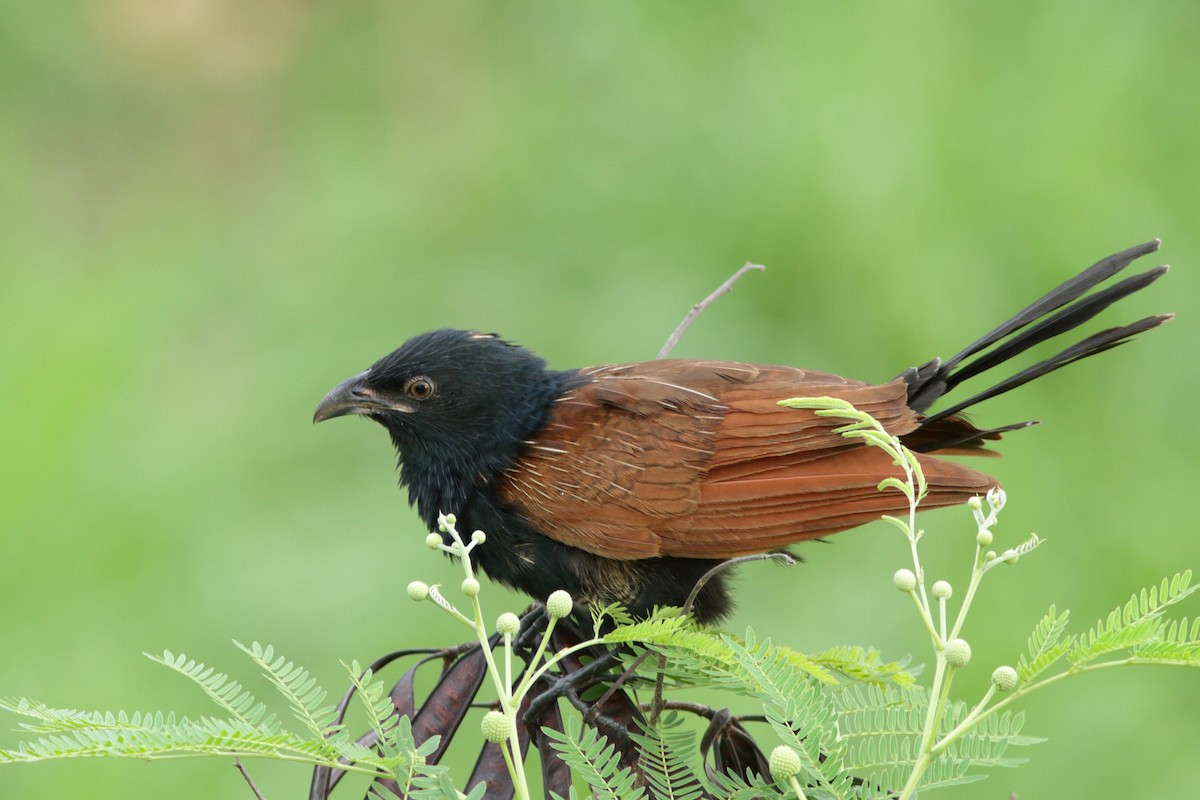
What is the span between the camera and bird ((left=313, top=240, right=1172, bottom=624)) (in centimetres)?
196

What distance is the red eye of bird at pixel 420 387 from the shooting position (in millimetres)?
2225

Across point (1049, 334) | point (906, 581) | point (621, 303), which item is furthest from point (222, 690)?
point (621, 303)

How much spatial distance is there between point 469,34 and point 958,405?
4.38m

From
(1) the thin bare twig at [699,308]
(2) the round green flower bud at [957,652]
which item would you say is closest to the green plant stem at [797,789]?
(2) the round green flower bud at [957,652]

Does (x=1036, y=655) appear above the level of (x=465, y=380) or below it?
below

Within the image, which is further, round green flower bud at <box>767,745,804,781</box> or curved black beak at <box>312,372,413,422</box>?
curved black beak at <box>312,372,413,422</box>

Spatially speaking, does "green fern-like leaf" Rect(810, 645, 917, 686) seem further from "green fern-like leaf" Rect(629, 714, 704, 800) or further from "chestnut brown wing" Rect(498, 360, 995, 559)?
"chestnut brown wing" Rect(498, 360, 995, 559)

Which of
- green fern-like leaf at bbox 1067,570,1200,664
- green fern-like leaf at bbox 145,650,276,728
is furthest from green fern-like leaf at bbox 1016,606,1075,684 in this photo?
green fern-like leaf at bbox 145,650,276,728

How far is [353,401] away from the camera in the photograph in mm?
2244

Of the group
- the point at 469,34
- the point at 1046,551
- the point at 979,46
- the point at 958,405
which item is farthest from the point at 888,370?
the point at 469,34

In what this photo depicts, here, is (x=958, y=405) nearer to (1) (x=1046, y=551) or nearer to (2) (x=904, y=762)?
(2) (x=904, y=762)

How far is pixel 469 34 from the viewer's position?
5945 millimetres

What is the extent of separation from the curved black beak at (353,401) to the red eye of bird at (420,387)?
3 cm

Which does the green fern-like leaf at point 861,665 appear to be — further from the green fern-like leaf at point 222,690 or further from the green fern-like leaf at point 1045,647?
the green fern-like leaf at point 222,690
